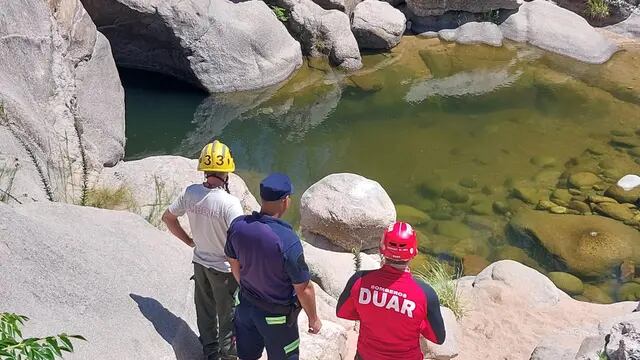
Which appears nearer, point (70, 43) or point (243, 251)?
point (243, 251)

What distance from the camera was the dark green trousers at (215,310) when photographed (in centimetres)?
450

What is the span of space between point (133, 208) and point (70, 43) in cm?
398

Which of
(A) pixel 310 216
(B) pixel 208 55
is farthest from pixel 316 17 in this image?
(A) pixel 310 216

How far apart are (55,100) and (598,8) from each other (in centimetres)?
1422

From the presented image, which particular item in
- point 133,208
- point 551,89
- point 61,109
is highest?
point 61,109

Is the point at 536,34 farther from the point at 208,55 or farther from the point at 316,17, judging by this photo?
the point at 208,55

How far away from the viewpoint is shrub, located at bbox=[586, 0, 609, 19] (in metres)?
18.0

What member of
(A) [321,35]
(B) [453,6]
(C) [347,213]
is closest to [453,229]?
(C) [347,213]

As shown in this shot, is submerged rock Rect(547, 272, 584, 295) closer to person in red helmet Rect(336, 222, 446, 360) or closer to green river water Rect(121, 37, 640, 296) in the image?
green river water Rect(121, 37, 640, 296)

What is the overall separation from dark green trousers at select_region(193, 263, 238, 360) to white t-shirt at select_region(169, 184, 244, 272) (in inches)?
3.3

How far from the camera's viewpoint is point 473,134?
1348 centimetres

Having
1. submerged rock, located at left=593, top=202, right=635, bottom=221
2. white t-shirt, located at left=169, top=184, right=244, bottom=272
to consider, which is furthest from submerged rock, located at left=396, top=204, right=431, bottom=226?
white t-shirt, located at left=169, top=184, right=244, bottom=272

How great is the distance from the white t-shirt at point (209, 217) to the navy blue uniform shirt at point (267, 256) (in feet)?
0.64

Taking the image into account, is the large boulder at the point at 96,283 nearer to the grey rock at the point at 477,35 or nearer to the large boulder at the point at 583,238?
the large boulder at the point at 583,238
